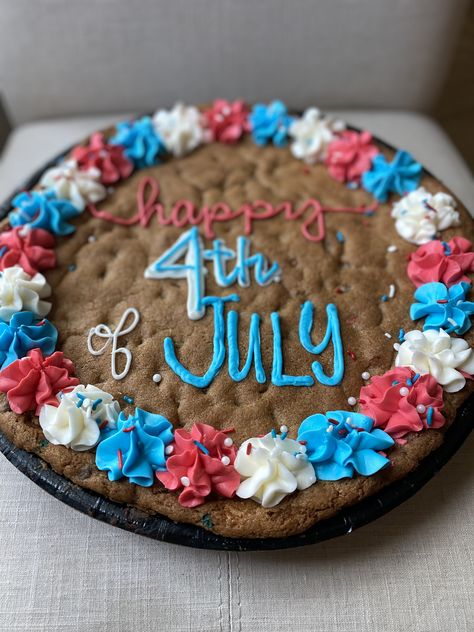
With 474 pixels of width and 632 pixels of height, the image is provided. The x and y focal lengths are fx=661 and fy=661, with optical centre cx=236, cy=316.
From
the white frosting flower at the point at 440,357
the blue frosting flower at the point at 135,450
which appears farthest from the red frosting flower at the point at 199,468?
the white frosting flower at the point at 440,357

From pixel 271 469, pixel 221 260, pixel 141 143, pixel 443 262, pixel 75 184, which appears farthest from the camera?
pixel 141 143

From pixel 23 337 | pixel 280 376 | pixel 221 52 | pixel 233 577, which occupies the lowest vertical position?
pixel 233 577

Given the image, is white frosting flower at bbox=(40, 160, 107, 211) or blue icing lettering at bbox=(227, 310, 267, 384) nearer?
blue icing lettering at bbox=(227, 310, 267, 384)

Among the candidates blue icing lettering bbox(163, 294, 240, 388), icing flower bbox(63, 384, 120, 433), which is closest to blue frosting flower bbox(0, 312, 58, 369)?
icing flower bbox(63, 384, 120, 433)

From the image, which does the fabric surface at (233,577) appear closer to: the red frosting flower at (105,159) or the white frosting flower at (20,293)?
the white frosting flower at (20,293)

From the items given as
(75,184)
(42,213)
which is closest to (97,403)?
(42,213)

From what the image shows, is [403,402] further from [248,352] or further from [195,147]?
[195,147]

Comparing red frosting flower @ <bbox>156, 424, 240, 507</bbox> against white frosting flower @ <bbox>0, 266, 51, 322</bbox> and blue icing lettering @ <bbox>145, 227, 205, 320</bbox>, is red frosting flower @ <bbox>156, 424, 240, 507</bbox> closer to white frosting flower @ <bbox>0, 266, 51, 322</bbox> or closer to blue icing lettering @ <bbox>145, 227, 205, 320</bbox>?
blue icing lettering @ <bbox>145, 227, 205, 320</bbox>

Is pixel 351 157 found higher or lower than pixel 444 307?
higher
